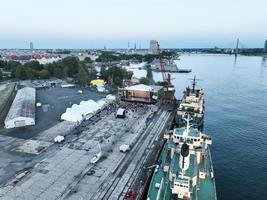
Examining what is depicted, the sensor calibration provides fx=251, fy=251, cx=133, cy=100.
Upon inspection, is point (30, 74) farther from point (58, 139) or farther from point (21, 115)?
point (58, 139)

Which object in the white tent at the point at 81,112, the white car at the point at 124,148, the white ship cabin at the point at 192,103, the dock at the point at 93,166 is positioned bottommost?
the dock at the point at 93,166

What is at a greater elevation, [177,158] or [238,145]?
[177,158]

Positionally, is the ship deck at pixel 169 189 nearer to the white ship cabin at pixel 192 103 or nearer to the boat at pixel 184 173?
the boat at pixel 184 173

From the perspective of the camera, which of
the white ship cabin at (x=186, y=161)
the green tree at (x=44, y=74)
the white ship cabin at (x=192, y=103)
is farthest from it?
the green tree at (x=44, y=74)

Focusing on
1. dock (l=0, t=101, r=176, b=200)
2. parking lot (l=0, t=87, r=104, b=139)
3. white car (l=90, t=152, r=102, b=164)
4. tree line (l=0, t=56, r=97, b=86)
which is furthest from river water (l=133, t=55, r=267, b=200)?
tree line (l=0, t=56, r=97, b=86)

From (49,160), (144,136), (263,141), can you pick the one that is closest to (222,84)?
(263,141)

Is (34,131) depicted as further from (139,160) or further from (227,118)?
(227,118)

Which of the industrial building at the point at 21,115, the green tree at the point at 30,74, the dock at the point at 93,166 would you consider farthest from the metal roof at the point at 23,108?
the green tree at the point at 30,74

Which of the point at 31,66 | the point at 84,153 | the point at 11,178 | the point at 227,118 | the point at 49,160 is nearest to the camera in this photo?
the point at 11,178
